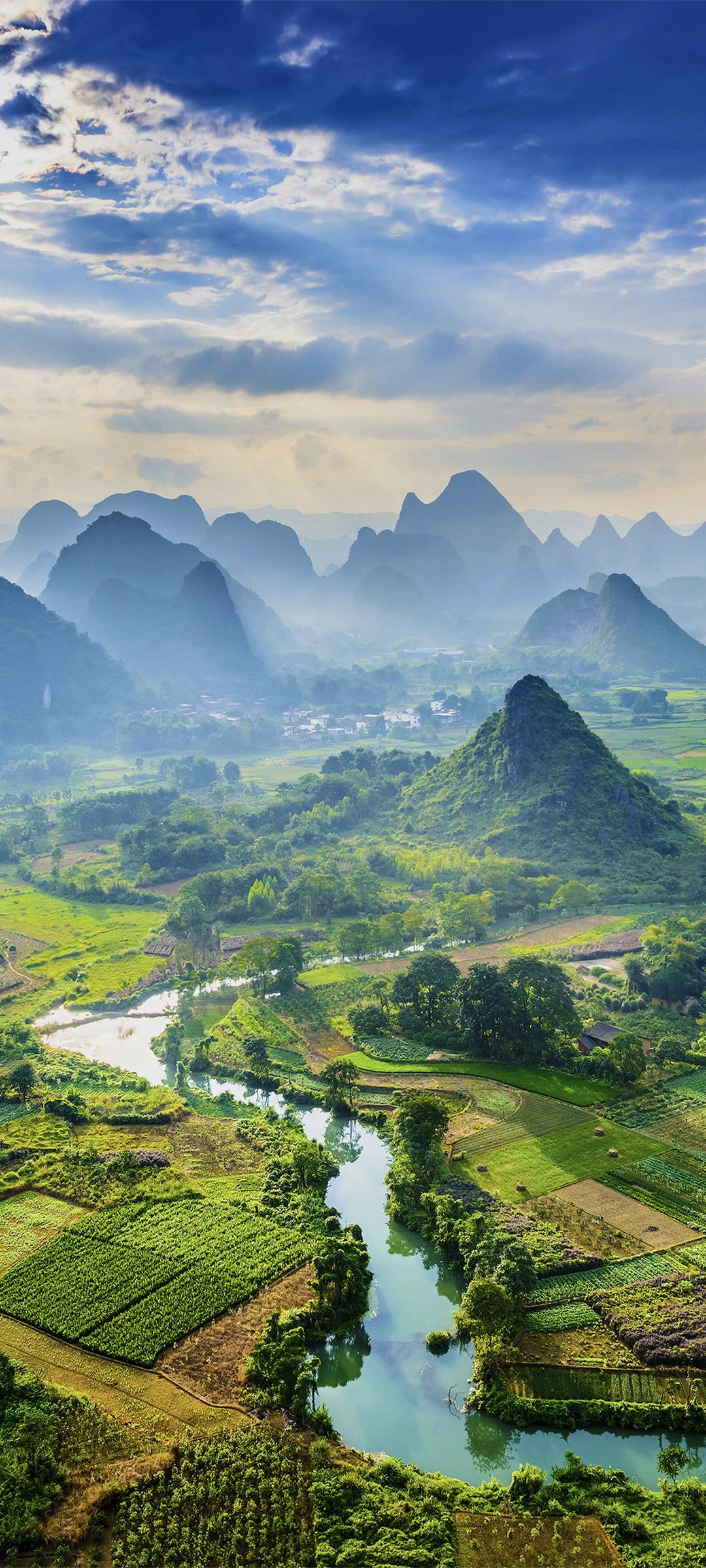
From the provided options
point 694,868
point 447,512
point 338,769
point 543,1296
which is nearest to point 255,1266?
point 543,1296

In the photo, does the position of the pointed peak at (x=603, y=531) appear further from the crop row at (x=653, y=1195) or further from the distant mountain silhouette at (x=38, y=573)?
the crop row at (x=653, y=1195)

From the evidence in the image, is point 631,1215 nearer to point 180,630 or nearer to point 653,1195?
point 653,1195

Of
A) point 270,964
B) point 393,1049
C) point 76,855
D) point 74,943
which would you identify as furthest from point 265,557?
point 393,1049

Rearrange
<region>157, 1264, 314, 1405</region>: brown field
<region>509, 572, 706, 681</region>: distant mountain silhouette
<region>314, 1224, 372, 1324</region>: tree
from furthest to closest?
1. <region>509, 572, 706, 681</region>: distant mountain silhouette
2. <region>314, 1224, 372, 1324</region>: tree
3. <region>157, 1264, 314, 1405</region>: brown field

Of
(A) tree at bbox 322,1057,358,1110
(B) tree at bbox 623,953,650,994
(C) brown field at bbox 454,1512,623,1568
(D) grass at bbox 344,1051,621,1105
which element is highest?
(B) tree at bbox 623,953,650,994

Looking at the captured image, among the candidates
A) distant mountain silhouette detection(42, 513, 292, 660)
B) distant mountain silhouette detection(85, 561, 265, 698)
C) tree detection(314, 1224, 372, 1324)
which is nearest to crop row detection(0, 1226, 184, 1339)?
tree detection(314, 1224, 372, 1324)

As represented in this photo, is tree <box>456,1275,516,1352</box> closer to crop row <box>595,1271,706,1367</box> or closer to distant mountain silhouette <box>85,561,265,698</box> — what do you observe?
crop row <box>595,1271,706,1367</box>

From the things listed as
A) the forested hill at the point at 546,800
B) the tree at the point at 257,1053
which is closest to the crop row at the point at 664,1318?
the tree at the point at 257,1053
